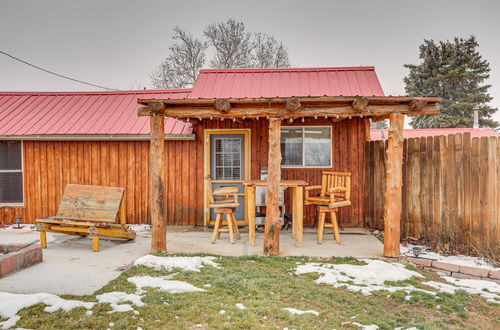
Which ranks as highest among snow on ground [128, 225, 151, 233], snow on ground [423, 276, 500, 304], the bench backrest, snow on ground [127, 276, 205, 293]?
the bench backrest

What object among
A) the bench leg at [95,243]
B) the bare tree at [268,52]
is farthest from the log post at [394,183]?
the bare tree at [268,52]

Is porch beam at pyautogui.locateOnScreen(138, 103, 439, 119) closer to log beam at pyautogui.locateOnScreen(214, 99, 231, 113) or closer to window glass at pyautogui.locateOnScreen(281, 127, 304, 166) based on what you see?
log beam at pyautogui.locateOnScreen(214, 99, 231, 113)

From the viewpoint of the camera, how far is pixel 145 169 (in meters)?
8.28

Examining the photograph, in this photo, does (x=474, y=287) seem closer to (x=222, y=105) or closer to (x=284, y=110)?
(x=284, y=110)

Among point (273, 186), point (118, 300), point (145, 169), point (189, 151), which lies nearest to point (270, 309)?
point (118, 300)

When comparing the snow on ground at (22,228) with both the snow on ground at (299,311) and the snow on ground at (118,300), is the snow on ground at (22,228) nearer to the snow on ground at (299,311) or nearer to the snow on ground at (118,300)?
the snow on ground at (118,300)

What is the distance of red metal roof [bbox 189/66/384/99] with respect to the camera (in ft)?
26.7

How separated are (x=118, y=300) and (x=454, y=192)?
→ 204 inches

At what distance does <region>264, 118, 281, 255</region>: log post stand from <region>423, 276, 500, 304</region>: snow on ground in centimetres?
218

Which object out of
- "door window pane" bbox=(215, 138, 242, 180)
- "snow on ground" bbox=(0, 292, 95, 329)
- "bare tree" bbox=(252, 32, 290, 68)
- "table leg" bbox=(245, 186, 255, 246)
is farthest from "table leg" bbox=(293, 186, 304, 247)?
"bare tree" bbox=(252, 32, 290, 68)

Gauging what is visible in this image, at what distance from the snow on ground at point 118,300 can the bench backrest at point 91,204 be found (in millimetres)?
2619

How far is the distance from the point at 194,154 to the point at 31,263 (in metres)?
4.10

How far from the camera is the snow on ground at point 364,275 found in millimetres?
4016

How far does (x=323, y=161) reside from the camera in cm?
795
